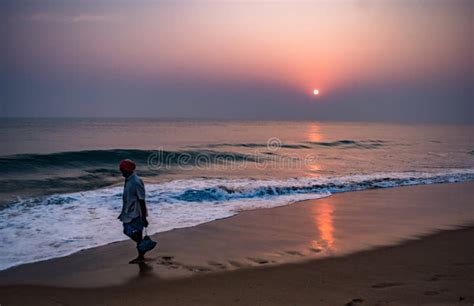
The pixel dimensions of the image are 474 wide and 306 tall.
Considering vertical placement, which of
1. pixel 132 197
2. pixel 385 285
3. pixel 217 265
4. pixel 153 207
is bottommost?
pixel 153 207

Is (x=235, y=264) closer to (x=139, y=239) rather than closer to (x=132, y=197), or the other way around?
(x=139, y=239)

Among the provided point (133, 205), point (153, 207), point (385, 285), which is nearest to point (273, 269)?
point (385, 285)

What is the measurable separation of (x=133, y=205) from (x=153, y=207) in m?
4.84

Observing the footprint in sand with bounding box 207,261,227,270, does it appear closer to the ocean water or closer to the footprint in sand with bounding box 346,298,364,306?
the footprint in sand with bounding box 346,298,364,306

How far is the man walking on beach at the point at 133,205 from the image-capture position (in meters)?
6.75

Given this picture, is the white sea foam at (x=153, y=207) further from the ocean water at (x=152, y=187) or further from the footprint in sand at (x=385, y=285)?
the footprint in sand at (x=385, y=285)

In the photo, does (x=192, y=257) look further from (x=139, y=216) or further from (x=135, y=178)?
(x=135, y=178)

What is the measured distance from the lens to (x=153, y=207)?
1155cm

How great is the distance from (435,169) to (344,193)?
9.88m

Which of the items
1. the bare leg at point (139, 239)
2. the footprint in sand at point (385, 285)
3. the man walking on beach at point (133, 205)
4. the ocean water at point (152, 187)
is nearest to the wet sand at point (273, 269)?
the footprint in sand at point (385, 285)

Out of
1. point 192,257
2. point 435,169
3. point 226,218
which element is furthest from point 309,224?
point 435,169

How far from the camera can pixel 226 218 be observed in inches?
403

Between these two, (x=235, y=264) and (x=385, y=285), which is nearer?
(x=385, y=285)

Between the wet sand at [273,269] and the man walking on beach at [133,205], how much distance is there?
0.43 meters
